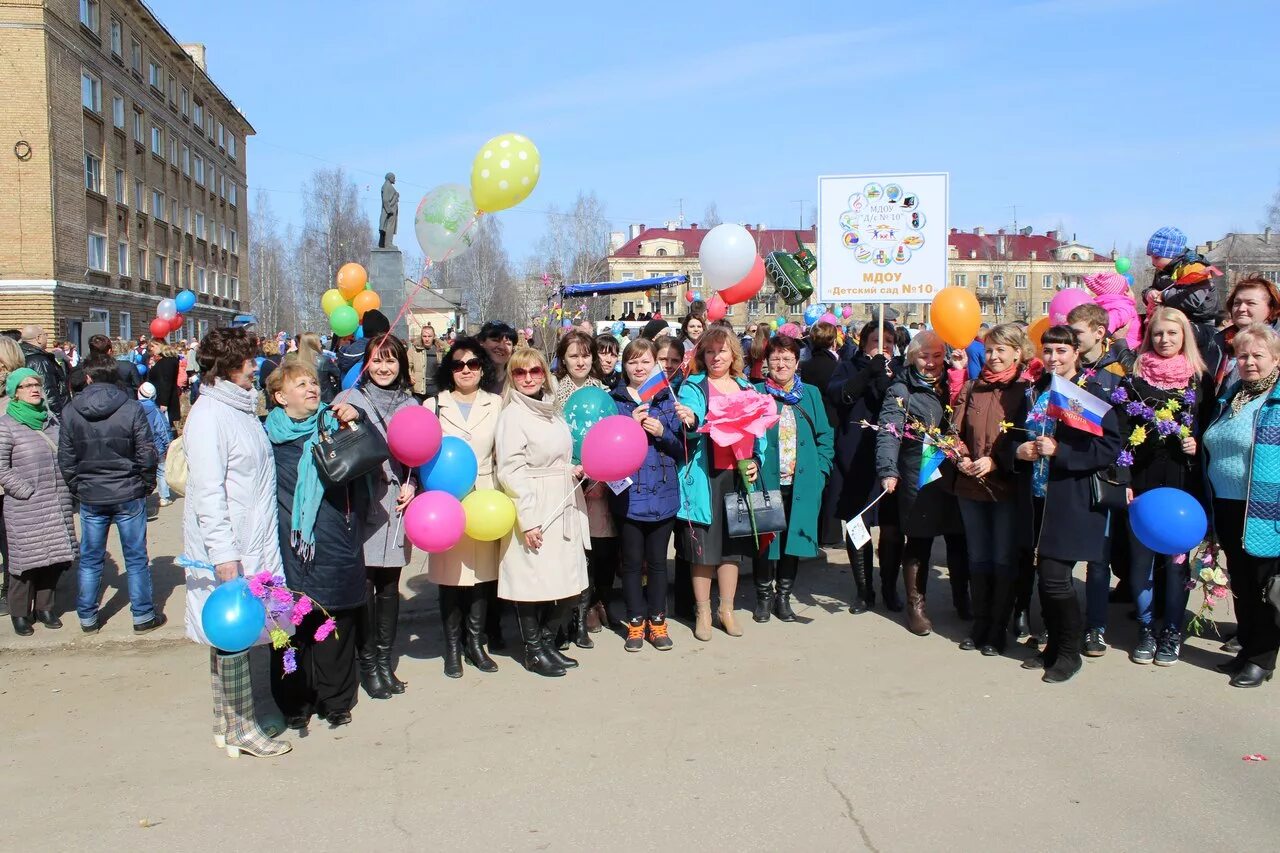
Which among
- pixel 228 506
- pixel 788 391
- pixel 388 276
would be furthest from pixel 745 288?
pixel 388 276

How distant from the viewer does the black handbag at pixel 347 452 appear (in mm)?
4324

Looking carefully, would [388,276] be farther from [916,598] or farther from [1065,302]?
[916,598]

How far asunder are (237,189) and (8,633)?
5297 cm

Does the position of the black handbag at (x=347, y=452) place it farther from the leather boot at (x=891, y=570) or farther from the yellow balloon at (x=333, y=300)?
the yellow balloon at (x=333, y=300)

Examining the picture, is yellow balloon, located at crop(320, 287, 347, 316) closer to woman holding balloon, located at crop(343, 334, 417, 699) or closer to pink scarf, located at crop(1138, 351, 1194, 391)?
woman holding balloon, located at crop(343, 334, 417, 699)

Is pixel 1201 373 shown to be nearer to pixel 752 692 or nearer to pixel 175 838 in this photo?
pixel 752 692

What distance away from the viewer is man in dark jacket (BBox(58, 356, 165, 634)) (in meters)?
6.02

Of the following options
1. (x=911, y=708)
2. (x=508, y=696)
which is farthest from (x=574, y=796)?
(x=911, y=708)

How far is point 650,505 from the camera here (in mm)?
5629

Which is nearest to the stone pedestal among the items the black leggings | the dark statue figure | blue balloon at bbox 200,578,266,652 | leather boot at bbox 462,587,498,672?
the dark statue figure

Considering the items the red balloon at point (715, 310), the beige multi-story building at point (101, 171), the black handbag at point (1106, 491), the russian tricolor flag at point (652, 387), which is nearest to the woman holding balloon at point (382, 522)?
the russian tricolor flag at point (652, 387)

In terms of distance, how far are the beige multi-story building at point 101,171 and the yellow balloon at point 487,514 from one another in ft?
72.4

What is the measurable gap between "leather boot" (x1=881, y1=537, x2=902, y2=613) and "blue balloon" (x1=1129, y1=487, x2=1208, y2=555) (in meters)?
1.70

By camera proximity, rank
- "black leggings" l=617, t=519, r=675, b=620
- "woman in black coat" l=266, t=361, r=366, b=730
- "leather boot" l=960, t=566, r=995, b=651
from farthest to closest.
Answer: "black leggings" l=617, t=519, r=675, b=620, "leather boot" l=960, t=566, r=995, b=651, "woman in black coat" l=266, t=361, r=366, b=730
